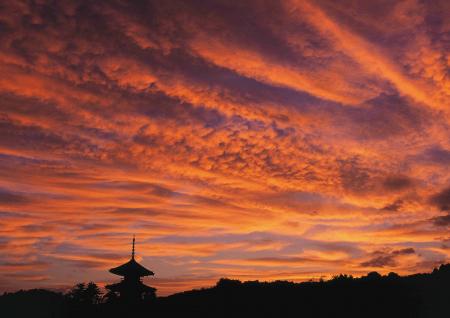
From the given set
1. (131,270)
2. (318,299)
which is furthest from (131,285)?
(318,299)

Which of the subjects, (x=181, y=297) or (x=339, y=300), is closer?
(x=339, y=300)

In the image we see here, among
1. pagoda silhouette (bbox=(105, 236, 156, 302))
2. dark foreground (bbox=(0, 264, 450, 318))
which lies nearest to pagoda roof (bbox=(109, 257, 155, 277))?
pagoda silhouette (bbox=(105, 236, 156, 302))

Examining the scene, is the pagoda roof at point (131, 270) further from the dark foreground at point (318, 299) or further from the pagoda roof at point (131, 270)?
the dark foreground at point (318, 299)

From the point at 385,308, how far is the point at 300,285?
499cm

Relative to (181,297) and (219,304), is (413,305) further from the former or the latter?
(181,297)

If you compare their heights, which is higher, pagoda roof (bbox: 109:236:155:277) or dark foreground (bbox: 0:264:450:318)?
pagoda roof (bbox: 109:236:155:277)

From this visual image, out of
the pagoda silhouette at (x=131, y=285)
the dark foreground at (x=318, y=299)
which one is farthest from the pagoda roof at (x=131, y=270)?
the dark foreground at (x=318, y=299)

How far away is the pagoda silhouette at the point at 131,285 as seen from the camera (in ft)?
110

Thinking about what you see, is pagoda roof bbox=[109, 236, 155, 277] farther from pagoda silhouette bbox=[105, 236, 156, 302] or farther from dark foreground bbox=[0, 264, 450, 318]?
dark foreground bbox=[0, 264, 450, 318]

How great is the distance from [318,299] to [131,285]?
1616 centimetres

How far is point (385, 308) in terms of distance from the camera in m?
20.9

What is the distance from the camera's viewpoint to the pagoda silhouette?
33.5m

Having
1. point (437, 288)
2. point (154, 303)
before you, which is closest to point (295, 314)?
point (437, 288)

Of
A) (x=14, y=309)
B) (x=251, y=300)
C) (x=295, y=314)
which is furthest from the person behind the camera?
(x=14, y=309)
